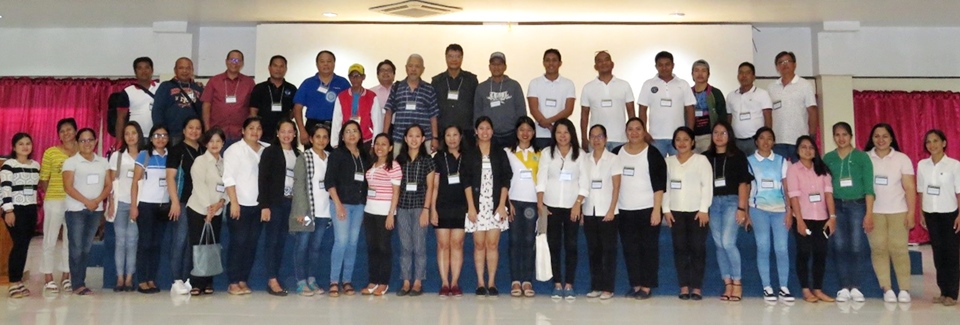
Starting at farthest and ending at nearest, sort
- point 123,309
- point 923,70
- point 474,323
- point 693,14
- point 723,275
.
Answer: point 923,70, point 693,14, point 723,275, point 123,309, point 474,323

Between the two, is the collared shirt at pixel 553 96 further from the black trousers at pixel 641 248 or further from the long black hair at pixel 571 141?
the black trousers at pixel 641 248

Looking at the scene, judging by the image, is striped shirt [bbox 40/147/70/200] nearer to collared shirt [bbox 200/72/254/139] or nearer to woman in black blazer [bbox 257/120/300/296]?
collared shirt [bbox 200/72/254/139]

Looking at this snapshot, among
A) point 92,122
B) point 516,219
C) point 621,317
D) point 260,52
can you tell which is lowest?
point 621,317

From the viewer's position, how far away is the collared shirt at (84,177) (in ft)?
21.2

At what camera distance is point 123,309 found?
549 cm

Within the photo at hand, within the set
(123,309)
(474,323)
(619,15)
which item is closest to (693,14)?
(619,15)

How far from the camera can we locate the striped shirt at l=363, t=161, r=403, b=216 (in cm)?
629

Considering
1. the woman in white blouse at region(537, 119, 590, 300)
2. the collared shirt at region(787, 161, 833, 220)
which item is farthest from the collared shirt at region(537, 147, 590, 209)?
the collared shirt at region(787, 161, 833, 220)

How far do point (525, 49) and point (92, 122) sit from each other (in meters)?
6.23

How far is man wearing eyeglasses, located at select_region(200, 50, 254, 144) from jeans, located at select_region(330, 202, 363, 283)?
1.54 meters

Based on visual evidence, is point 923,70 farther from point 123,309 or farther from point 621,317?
point 123,309

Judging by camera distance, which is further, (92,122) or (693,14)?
(92,122)

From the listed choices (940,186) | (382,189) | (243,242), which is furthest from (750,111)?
(243,242)

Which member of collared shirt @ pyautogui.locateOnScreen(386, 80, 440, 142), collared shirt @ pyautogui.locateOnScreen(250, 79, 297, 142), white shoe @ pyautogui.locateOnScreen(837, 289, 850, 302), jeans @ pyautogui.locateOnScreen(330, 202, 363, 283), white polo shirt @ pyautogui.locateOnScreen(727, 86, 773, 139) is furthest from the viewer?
collared shirt @ pyautogui.locateOnScreen(250, 79, 297, 142)
